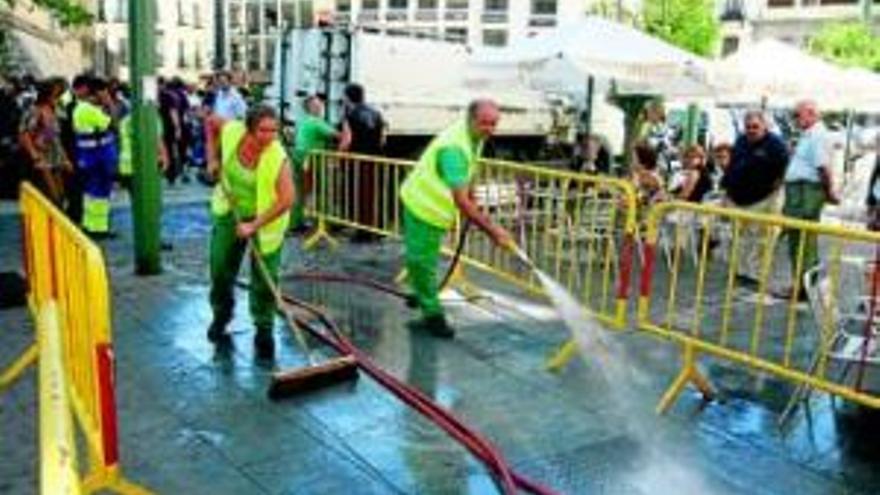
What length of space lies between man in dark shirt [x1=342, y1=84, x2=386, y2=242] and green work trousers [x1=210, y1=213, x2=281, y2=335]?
144 inches

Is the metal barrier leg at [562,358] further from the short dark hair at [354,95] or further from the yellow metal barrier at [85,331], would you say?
the short dark hair at [354,95]

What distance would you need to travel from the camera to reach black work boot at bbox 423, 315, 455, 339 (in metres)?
7.21

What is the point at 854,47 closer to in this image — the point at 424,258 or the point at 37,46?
the point at 37,46

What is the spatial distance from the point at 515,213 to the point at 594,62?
218 centimetres

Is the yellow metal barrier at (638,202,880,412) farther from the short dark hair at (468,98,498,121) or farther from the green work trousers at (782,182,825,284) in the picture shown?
the short dark hair at (468,98,498,121)

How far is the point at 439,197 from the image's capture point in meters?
6.97

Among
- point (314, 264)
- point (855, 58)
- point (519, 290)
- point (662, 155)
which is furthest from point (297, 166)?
point (855, 58)

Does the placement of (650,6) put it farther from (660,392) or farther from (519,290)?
(660,392)

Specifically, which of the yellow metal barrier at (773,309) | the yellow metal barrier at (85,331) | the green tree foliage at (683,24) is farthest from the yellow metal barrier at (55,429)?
the green tree foliage at (683,24)

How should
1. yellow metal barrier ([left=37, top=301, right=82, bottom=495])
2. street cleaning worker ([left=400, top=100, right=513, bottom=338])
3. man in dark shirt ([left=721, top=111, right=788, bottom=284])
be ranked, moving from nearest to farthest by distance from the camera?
yellow metal barrier ([left=37, top=301, right=82, bottom=495]) < street cleaning worker ([left=400, top=100, right=513, bottom=338]) < man in dark shirt ([left=721, top=111, right=788, bottom=284])

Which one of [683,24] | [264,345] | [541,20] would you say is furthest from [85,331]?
[541,20]

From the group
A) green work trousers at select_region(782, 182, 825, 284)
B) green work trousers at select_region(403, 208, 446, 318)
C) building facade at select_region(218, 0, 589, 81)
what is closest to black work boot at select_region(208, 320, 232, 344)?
green work trousers at select_region(403, 208, 446, 318)

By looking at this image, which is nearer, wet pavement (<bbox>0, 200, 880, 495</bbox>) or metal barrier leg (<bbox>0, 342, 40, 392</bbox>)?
wet pavement (<bbox>0, 200, 880, 495</bbox>)

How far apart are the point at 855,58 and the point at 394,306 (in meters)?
34.8
